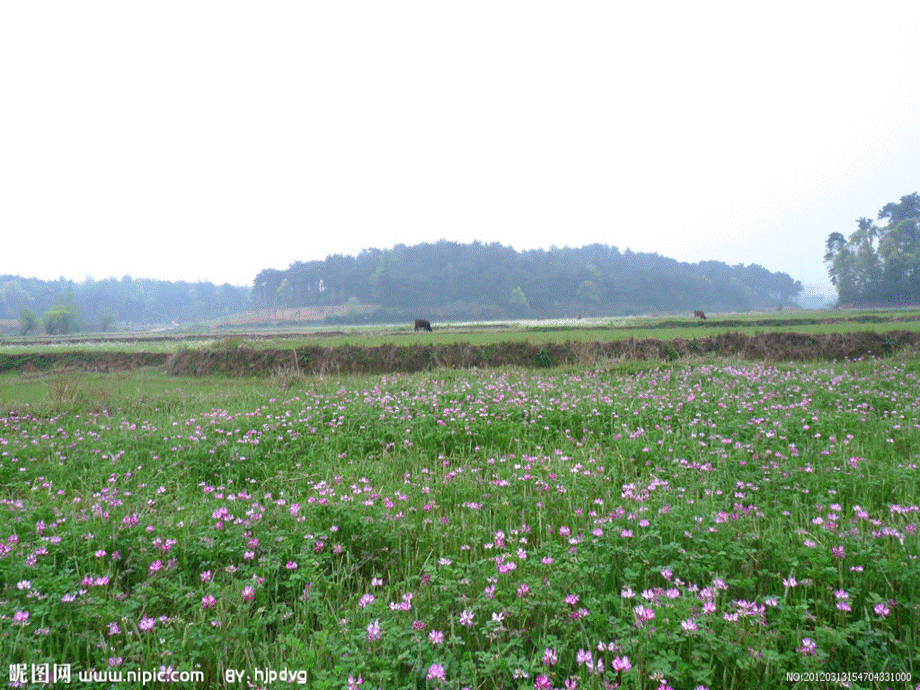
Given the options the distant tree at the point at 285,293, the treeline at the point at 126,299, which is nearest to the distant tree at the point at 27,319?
the treeline at the point at 126,299

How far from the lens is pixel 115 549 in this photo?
3541 millimetres

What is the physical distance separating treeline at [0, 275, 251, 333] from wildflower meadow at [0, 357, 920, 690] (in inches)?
4379

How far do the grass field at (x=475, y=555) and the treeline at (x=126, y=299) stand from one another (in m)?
111

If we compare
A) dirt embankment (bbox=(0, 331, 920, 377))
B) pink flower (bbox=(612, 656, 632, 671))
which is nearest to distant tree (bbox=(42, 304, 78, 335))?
dirt embankment (bbox=(0, 331, 920, 377))

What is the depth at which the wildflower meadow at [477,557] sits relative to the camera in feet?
7.59

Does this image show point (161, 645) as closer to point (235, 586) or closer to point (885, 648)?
point (235, 586)

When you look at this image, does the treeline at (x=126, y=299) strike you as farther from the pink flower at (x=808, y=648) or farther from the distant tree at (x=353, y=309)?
the pink flower at (x=808, y=648)

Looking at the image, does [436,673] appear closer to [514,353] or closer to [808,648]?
[808,648]

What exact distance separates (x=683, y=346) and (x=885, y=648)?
18.3 meters

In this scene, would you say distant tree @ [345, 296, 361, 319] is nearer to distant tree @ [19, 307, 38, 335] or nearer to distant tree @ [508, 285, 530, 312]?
distant tree @ [508, 285, 530, 312]

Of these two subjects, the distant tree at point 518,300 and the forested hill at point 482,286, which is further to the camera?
the forested hill at point 482,286

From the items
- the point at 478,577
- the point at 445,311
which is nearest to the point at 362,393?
the point at 478,577

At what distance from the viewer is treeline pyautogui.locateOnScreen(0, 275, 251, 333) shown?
12306 cm

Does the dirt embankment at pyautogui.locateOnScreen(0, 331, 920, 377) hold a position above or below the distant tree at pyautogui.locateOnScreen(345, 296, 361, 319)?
below
